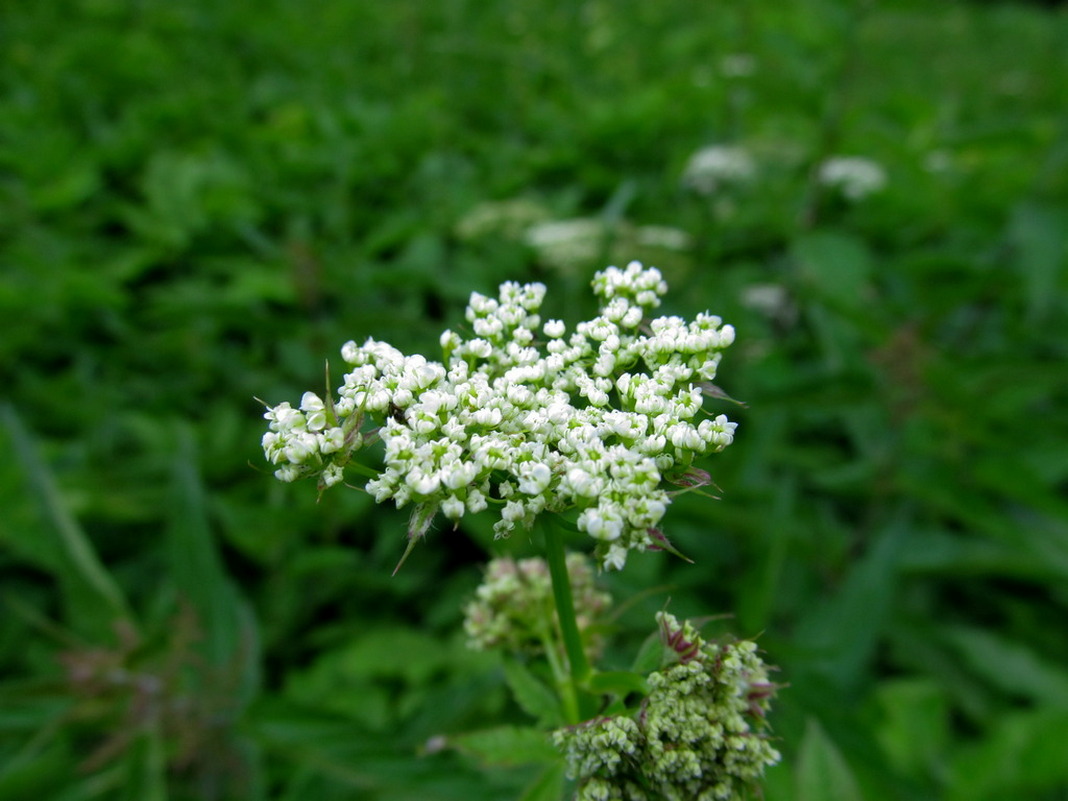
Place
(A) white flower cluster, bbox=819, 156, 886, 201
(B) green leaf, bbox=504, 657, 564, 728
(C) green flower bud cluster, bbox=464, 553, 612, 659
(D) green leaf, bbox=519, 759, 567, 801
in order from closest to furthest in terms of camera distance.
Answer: (D) green leaf, bbox=519, 759, 567, 801 → (B) green leaf, bbox=504, 657, 564, 728 → (C) green flower bud cluster, bbox=464, 553, 612, 659 → (A) white flower cluster, bbox=819, 156, 886, 201

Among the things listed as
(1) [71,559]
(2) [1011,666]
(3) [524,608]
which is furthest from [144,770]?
(2) [1011,666]

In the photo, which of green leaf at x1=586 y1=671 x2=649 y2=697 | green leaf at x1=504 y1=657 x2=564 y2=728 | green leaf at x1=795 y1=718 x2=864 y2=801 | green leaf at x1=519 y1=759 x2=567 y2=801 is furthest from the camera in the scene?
green leaf at x1=795 y1=718 x2=864 y2=801

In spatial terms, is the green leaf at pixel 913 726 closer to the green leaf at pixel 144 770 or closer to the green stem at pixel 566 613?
the green stem at pixel 566 613

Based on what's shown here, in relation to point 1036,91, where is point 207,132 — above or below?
below

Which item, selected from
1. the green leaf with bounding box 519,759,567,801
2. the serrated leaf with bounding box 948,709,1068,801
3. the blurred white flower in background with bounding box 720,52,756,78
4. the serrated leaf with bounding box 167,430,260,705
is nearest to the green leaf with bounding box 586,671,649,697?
the green leaf with bounding box 519,759,567,801

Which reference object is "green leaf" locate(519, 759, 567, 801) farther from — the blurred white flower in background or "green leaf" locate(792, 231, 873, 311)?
the blurred white flower in background

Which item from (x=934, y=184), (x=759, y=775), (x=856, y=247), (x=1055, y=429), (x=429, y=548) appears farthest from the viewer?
(x=934, y=184)

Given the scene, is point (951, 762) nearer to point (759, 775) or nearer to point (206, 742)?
point (759, 775)

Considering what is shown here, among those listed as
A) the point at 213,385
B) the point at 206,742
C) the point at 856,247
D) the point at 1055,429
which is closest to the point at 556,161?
the point at 856,247
